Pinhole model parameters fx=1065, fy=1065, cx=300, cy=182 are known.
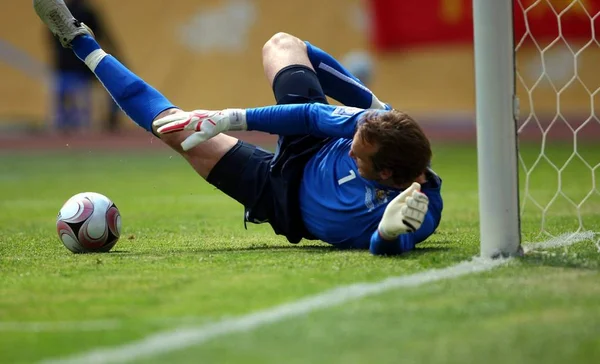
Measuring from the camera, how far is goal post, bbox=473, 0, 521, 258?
4.35 metres

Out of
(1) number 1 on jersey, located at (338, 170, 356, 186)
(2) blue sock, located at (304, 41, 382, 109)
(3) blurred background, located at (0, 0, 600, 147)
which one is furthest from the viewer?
(3) blurred background, located at (0, 0, 600, 147)

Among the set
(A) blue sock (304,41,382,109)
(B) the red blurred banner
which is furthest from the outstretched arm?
(B) the red blurred banner

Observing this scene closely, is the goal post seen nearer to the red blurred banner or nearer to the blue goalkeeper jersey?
the blue goalkeeper jersey

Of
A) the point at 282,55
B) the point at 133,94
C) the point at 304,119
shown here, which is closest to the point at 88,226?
the point at 133,94

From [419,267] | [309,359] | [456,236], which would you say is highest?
[309,359]

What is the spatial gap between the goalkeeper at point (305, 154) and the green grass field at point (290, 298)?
0.50ft

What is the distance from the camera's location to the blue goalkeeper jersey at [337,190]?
16.0ft

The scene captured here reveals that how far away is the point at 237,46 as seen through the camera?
19375 millimetres

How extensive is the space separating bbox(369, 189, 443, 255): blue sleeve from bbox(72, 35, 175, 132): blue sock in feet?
4.57

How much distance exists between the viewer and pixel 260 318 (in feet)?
11.1

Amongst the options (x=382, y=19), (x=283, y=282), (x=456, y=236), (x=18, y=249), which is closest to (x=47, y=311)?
(x=283, y=282)

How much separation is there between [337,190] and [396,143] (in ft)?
1.76

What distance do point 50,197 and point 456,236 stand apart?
471cm

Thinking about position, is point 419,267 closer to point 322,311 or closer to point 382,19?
point 322,311
